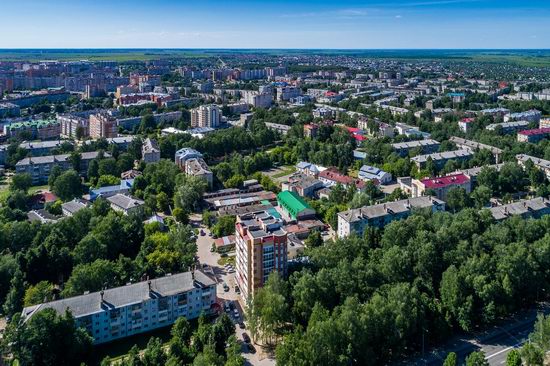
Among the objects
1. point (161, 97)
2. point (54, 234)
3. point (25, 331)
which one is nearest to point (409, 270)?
point (25, 331)

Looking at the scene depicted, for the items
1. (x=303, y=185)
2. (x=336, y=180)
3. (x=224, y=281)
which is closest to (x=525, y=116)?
(x=336, y=180)

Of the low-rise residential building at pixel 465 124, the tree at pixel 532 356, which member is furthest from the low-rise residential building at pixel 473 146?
the tree at pixel 532 356

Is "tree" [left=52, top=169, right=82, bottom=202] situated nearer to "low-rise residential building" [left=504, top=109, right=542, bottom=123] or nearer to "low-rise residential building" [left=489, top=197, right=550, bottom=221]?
"low-rise residential building" [left=489, top=197, right=550, bottom=221]

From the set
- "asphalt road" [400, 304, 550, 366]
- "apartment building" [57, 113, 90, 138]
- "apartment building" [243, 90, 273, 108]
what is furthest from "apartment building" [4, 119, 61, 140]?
"asphalt road" [400, 304, 550, 366]

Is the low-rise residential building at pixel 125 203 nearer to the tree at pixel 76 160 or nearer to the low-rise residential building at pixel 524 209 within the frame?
the tree at pixel 76 160

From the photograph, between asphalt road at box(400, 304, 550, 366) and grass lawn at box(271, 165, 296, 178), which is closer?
asphalt road at box(400, 304, 550, 366)

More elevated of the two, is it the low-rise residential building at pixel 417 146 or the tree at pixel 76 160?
the low-rise residential building at pixel 417 146
